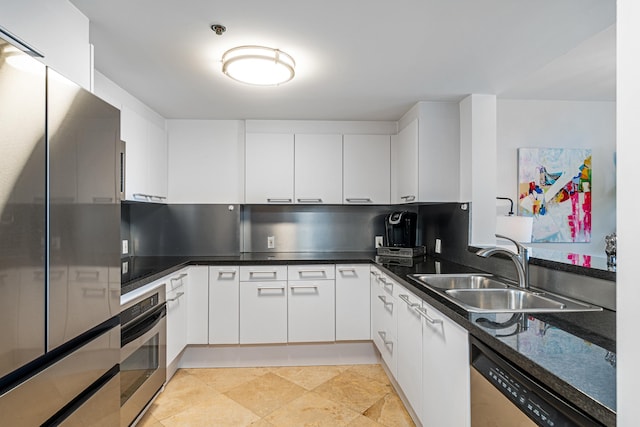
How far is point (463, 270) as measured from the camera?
2381 mm

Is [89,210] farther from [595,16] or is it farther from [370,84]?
[595,16]

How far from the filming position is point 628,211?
591mm

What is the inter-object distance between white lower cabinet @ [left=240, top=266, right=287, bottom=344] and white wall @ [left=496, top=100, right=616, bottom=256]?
2.11m

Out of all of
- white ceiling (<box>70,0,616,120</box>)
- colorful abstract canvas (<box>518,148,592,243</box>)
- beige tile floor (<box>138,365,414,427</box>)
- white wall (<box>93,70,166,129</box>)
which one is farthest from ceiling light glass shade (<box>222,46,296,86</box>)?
colorful abstract canvas (<box>518,148,592,243</box>)

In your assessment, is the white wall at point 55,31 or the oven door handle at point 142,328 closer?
the white wall at point 55,31

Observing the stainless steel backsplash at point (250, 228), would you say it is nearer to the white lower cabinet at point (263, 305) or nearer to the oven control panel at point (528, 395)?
the white lower cabinet at point (263, 305)

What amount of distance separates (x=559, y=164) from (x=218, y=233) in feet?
10.5

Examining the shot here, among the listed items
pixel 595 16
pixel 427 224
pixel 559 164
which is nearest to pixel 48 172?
pixel 595 16

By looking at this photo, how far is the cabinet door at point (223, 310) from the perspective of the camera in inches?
113

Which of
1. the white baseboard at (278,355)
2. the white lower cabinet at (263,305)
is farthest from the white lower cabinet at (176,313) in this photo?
the white lower cabinet at (263,305)

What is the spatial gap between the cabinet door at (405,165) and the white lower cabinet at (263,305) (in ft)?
4.10

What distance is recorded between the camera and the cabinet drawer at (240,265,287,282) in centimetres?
289

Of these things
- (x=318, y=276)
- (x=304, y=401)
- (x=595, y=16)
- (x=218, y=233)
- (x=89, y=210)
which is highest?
(x=595, y=16)

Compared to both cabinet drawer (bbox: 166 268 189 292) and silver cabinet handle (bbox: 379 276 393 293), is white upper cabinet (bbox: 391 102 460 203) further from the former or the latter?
cabinet drawer (bbox: 166 268 189 292)
